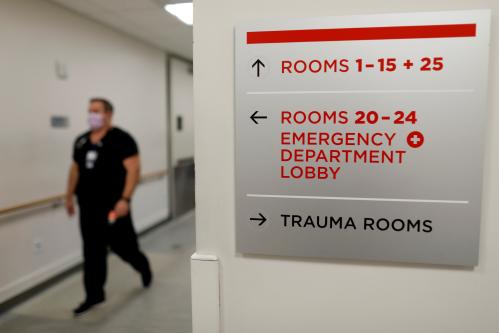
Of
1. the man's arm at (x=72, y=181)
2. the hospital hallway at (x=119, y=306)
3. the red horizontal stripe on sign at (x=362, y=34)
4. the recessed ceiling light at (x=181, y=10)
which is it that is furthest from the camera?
the recessed ceiling light at (x=181, y=10)

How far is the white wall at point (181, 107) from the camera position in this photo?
4898mm

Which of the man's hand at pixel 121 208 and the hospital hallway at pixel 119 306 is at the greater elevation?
the man's hand at pixel 121 208

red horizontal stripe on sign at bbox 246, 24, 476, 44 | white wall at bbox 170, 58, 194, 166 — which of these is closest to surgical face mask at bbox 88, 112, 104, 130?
red horizontal stripe on sign at bbox 246, 24, 476, 44

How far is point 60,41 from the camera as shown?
Answer: 117 inches

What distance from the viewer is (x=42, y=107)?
2.82 m

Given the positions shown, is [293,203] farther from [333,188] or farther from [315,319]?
[315,319]

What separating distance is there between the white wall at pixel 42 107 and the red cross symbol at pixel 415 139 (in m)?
2.46

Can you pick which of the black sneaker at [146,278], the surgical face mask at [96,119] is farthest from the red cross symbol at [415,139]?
the black sneaker at [146,278]

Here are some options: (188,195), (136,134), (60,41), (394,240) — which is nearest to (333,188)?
(394,240)

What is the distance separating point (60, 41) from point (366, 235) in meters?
2.82

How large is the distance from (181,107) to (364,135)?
4.27m

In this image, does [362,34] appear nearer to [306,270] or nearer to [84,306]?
[306,270]

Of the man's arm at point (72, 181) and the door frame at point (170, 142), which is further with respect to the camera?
the door frame at point (170, 142)

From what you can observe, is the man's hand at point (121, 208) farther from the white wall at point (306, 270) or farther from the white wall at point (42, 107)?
the white wall at point (306, 270)
